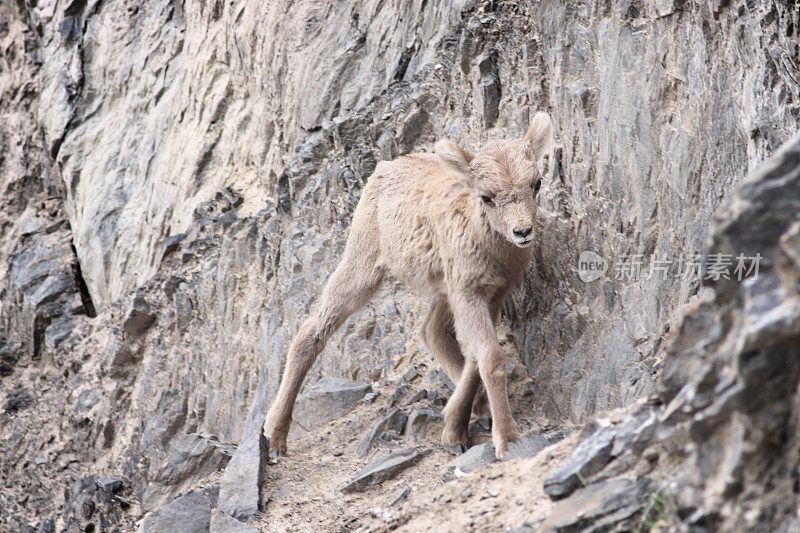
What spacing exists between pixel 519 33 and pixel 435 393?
13.9ft

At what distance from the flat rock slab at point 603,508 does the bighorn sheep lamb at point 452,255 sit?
7.45 feet

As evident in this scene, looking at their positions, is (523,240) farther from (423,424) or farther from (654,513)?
(654,513)

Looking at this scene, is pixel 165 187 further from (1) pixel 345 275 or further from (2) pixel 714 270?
(2) pixel 714 270

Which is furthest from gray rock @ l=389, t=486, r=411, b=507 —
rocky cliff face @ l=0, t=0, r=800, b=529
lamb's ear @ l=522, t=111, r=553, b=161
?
lamb's ear @ l=522, t=111, r=553, b=161

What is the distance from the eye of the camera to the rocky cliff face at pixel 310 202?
19.8ft

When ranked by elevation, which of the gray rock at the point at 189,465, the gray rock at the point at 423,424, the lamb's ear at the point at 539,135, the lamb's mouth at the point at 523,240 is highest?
the lamb's ear at the point at 539,135

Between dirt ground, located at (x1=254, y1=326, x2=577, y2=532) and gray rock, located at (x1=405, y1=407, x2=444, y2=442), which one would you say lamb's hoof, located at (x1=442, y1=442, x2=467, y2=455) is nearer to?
dirt ground, located at (x1=254, y1=326, x2=577, y2=532)

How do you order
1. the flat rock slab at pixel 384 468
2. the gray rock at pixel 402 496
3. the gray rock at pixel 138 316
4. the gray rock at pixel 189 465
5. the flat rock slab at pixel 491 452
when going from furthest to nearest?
1. the gray rock at pixel 138 316
2. the gray rock at pixel 189 465
3. the flat rock slab at pixel 384 468
4. the gray rock at pixel 402 496
5. the flat rock slab at pixel 491 452

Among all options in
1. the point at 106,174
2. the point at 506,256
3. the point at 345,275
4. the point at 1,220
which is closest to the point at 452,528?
the point at 506,256

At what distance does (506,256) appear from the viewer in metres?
6.96

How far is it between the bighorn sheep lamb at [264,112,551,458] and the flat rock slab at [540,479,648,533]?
2271 millimetres

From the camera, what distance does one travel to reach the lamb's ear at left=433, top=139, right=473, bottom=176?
6934 mm

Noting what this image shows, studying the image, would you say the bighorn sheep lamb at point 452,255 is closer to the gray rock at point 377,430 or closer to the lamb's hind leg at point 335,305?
the lamb's hind leg at point 335,305

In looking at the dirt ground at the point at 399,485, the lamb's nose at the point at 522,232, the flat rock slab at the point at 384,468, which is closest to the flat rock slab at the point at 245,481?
the dirt ground at the point at 399,485
